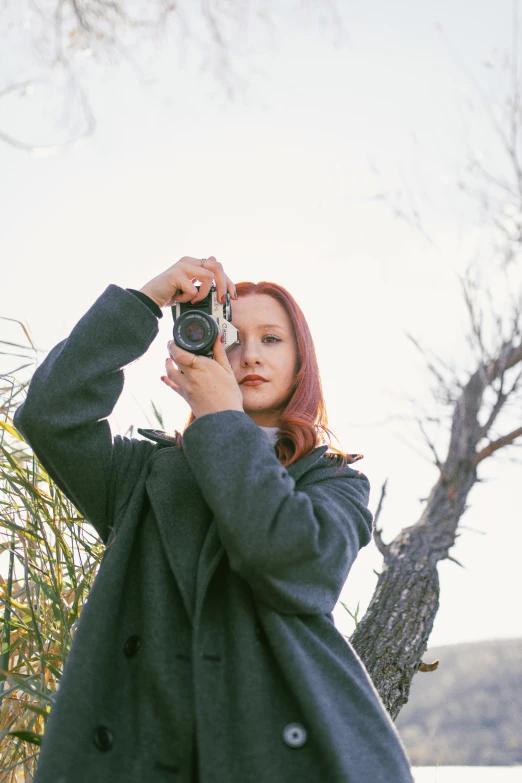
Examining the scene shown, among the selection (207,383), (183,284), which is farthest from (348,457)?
(183,284)

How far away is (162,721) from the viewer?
4.17ft

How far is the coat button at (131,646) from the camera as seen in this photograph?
134 centimetres

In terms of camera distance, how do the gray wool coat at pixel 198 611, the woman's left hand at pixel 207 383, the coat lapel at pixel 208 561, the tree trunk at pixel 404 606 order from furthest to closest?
the tree trunk at pixel 404 606, the woman's left hand at pixel 207 383, the coat lapel at pixel 208 561, the gray wool coat at pixel 198 611

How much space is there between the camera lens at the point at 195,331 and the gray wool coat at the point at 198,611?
72mm

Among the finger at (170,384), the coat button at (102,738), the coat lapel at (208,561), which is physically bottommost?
the coat button at (102,738)

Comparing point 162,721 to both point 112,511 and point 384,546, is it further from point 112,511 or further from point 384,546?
point 384,546

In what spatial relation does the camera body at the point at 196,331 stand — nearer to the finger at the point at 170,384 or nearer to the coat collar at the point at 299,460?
the finger at the point at 170,384

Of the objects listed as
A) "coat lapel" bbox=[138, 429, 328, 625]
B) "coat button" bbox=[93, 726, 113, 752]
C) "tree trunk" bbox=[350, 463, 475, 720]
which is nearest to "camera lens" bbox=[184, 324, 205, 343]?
"coat lapel" bbox=[138, 429, 328, 625]

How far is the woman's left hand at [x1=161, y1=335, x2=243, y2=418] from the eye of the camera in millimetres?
1455

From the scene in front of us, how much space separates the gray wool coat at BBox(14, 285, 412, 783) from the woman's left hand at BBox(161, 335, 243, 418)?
5 centimetres

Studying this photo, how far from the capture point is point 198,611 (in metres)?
1.32

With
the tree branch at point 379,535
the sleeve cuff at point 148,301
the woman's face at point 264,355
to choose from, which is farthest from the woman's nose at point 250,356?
A: the tree branch at point 379,535

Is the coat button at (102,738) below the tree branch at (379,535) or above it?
below

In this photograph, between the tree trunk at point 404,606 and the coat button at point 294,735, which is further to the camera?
the tree trunk at point 404,606
